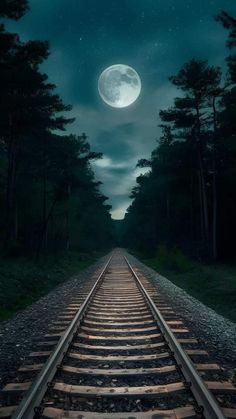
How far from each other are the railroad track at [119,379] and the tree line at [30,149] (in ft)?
46.0

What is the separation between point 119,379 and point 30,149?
28.9 m

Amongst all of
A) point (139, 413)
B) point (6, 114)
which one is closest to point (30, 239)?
point (6, 114)

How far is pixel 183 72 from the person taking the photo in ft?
90.8

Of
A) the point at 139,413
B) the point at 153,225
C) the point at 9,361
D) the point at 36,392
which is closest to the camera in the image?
the point at 139,413

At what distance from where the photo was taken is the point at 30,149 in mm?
31828

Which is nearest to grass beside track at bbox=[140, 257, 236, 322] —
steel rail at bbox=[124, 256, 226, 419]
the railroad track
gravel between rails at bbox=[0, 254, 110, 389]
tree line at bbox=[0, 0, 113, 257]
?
the railroad track

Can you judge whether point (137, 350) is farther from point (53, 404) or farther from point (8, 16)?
point (8, 16)

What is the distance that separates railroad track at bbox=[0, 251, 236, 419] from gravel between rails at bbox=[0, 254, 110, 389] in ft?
0.76

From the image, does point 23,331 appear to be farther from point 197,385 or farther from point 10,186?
point 10,186

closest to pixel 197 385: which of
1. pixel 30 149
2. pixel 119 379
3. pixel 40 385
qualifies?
pixel 119 379

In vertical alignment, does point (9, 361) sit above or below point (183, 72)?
below

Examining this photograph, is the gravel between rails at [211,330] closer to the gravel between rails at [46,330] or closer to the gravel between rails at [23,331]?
the gravel between rails at [46,330]

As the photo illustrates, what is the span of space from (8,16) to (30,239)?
66.8 feet

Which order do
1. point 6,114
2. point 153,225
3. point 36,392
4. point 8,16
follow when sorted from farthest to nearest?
point 153,225 → point 6,114 → point 8,16 → point 36,392
